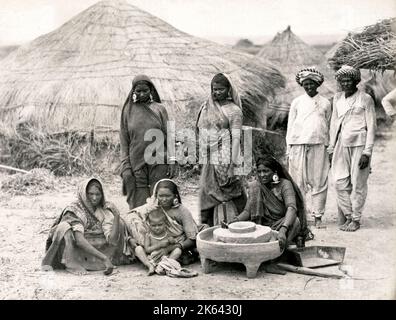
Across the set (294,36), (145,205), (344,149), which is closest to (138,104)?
(145,205)

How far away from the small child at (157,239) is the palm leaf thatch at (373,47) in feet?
10.3

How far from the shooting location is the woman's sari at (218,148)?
6285mm

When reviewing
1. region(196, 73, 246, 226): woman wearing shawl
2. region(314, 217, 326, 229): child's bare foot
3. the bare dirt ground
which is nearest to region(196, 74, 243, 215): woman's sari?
region(196, 73, 246, 226): woman wearing shawl

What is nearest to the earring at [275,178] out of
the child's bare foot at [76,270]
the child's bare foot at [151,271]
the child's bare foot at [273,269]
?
the child's bare foot at [273,269]

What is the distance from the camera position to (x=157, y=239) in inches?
232

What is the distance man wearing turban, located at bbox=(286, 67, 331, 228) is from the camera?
275 inches

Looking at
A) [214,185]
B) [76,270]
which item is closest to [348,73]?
[214,185]

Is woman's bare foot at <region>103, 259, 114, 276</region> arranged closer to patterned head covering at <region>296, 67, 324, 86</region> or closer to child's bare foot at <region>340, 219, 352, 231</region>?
child's bare foot at <region>340, 219, 352, 231</region>

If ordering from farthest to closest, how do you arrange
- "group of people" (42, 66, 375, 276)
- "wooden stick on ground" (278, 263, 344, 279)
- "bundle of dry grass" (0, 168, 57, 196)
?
1. "bundle of dry grass" (0, 168, 57, 196)
2. "group of people" (42, 66, 375, 276)
3. "wooden stick on ground" (278, 263, 344, 279)

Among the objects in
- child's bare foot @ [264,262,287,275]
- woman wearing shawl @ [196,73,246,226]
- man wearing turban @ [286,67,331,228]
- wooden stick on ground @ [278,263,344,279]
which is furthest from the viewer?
man wearing turban @ [286,67,331,228]

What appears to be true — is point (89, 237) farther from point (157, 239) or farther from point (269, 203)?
point (269, 203)

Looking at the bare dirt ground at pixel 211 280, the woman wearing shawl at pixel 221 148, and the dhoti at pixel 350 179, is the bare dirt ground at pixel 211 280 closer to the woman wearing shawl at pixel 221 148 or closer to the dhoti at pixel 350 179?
the dhoti at pixel 350 179

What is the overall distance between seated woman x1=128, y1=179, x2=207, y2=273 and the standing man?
1.88 metres

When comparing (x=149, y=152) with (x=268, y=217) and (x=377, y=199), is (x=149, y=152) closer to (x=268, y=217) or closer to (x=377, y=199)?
(x=268, y=217)
